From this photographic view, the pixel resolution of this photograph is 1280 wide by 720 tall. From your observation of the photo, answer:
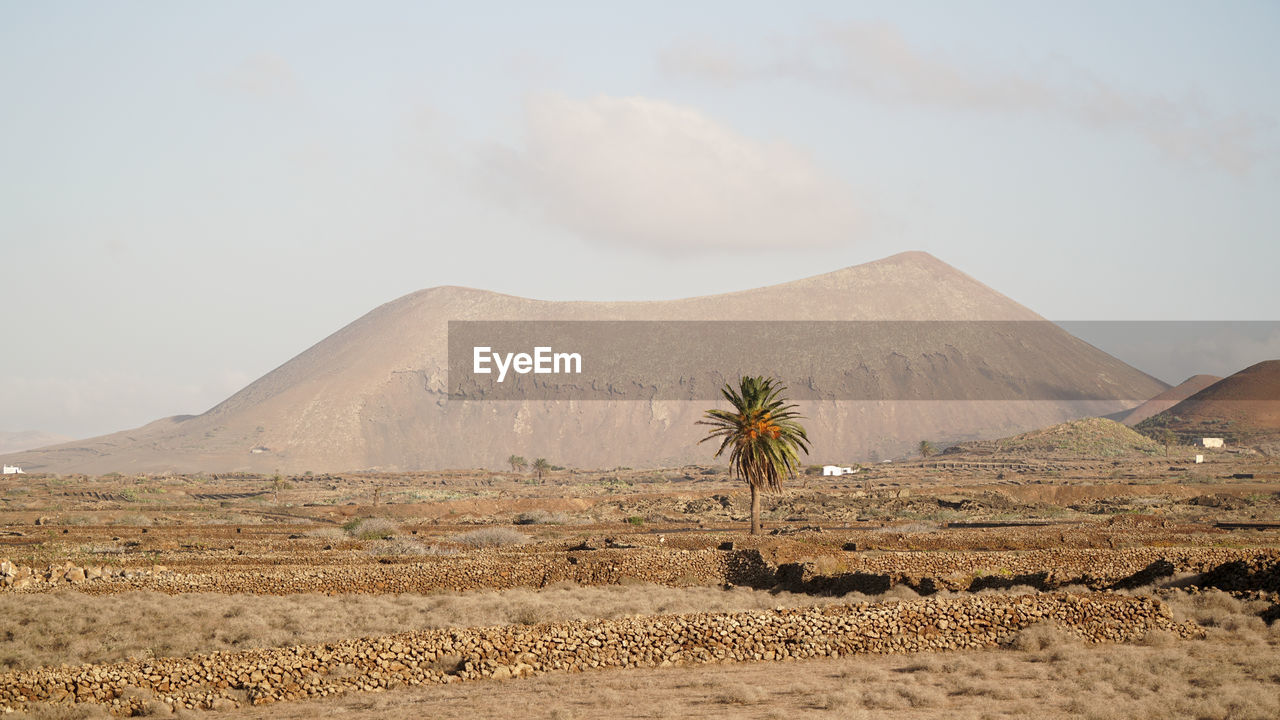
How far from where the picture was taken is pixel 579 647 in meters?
18.6

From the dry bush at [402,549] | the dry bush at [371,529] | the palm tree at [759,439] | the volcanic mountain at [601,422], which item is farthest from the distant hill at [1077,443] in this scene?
the dry bush at [402,549]

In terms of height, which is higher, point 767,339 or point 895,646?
point 767,339

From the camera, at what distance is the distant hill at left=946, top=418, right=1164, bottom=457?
12631 centimetres

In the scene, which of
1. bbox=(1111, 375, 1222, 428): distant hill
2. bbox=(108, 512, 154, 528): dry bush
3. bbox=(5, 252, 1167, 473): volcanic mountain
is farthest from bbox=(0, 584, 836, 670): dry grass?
bbox=(1111, 375, 1222, 428): distant hill

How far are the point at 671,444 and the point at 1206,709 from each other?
164 metres

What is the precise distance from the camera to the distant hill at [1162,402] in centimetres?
17962

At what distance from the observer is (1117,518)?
2023 inches

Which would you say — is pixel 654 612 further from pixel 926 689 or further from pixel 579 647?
pixel 926 689

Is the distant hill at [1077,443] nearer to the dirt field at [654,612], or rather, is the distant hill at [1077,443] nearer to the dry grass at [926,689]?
the dirt field at [654,612]

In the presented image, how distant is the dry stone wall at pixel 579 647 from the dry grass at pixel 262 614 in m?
3.96

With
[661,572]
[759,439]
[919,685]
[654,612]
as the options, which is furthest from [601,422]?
[919,685]

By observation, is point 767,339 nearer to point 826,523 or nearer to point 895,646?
point 826,523

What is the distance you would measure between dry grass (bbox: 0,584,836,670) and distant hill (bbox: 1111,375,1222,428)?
166978 millimetres

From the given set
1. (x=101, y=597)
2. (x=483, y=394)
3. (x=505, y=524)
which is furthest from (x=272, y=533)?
(x=483, y=394)
